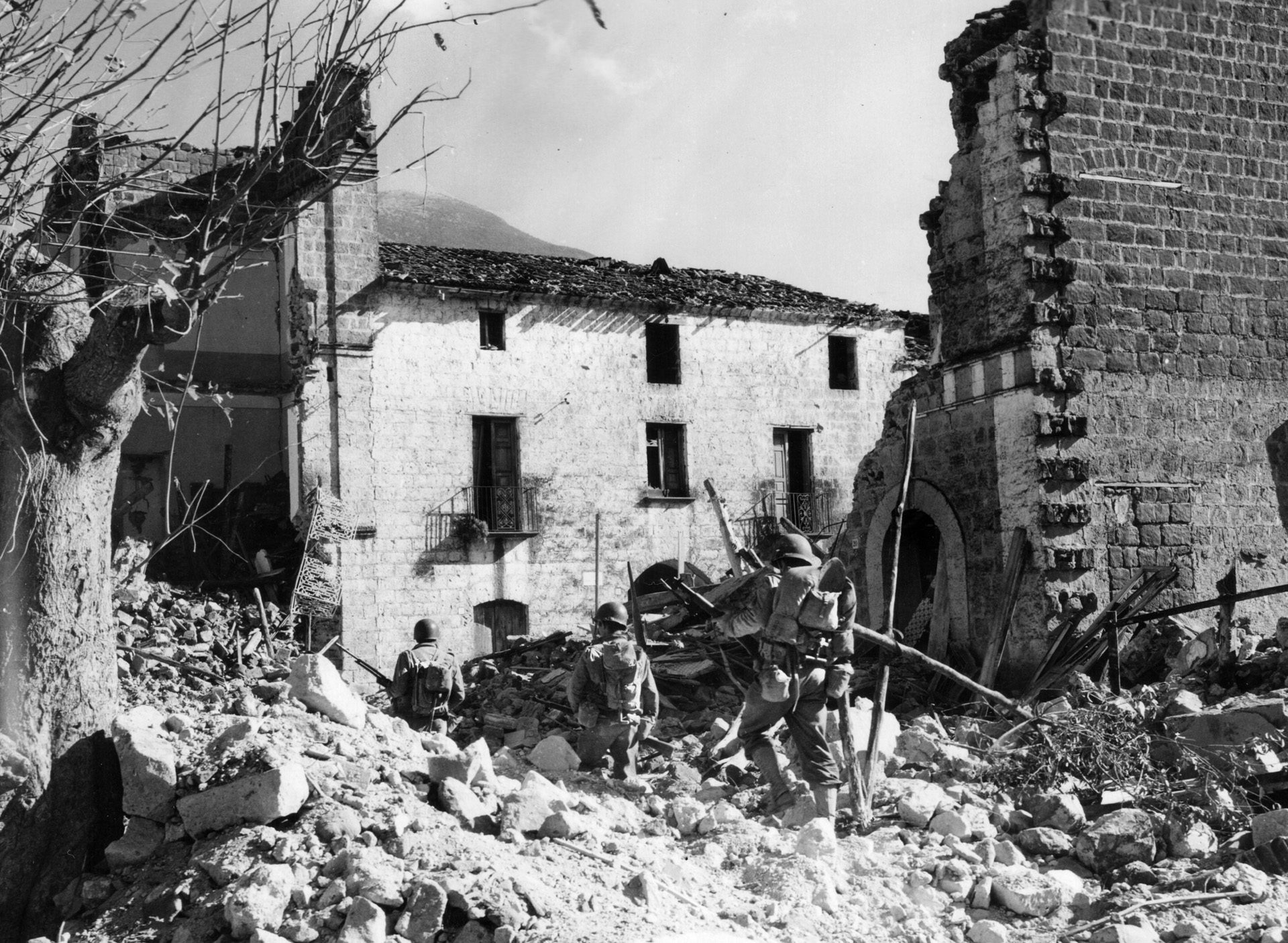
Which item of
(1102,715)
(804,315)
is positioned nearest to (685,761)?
(1102,715)

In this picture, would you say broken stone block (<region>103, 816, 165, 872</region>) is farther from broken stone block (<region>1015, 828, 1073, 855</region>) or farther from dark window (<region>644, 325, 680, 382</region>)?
dark window (<region>644, 325, 680, 382</region>)

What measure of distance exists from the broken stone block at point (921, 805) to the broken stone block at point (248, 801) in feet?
11.1

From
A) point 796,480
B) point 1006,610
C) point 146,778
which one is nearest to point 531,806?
point 146,778

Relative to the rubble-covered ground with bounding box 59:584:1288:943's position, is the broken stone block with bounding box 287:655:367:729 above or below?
above

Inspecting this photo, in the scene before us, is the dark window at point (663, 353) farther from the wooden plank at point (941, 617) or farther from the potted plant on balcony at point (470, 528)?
the wooden plank at point (941, 617)

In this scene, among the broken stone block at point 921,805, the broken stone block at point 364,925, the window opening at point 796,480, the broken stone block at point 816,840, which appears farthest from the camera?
the window opening at point 796,480

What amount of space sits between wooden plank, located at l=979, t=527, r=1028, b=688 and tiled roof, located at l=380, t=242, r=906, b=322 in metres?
14.0

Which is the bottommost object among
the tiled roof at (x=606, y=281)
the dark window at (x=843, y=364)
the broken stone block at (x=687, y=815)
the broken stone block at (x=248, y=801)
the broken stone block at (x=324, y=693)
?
the broken stone block at (x=687, y=815)

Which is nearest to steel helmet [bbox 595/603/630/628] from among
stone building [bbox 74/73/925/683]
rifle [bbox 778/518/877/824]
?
rifle [bbox 778/518/877/824]

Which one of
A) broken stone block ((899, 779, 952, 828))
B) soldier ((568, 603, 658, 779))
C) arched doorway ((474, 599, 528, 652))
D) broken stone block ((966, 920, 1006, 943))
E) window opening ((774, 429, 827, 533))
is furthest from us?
window opening ((774, 429, 827, 533))

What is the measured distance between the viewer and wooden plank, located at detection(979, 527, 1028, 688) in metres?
10.5

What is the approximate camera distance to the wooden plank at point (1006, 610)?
1047 centimetres

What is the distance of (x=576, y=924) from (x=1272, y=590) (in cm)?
624

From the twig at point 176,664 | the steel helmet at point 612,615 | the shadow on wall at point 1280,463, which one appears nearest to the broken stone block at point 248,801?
the steel helmet at point 612,615
